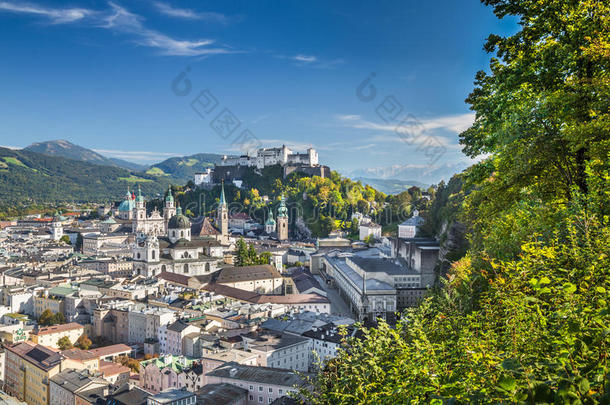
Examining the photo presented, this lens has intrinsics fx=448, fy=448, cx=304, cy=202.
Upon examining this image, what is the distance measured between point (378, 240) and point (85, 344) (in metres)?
46.5

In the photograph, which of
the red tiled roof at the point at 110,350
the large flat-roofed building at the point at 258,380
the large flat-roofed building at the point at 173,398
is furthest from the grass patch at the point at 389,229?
the large flat-roofed building at the point at 173,398

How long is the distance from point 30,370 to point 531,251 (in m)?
32.6

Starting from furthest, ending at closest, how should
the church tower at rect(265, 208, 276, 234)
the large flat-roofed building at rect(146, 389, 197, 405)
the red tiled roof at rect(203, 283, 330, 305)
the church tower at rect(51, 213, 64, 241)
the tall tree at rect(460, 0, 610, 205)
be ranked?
the church tower at rect(51, 213, 64, 241) < the church tower at rect(265, 208, 276, 234) < the red tiled roof at rect(203, 283, 330, 305) < the large flat-roofed building at rect(146, 389, 197, 405) < the tall tree at rect(460, 0, 610, 205)

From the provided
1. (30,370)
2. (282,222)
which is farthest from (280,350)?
(282,222)

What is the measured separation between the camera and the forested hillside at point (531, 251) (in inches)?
141

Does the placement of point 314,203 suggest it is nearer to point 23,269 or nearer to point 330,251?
point 330,251

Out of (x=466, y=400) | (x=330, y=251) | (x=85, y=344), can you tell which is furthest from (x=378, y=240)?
(x=466, y=400)

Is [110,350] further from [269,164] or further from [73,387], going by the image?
[269,164]

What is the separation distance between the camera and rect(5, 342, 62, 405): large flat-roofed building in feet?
90.2

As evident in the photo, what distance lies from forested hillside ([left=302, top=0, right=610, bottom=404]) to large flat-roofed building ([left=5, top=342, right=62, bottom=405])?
26.0 meters

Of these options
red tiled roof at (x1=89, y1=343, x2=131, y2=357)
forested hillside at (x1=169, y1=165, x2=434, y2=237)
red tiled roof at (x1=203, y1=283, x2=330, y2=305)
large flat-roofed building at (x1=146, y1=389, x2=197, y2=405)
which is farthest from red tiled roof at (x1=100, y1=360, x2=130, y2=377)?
forested hillside at (x1=169, y1=165, x2=434, y2=237)

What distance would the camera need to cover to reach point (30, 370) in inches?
1127

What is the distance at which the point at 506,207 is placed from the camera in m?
9.00

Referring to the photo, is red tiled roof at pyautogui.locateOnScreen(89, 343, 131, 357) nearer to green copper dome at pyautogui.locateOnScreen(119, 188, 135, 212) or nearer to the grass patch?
the grass patch
